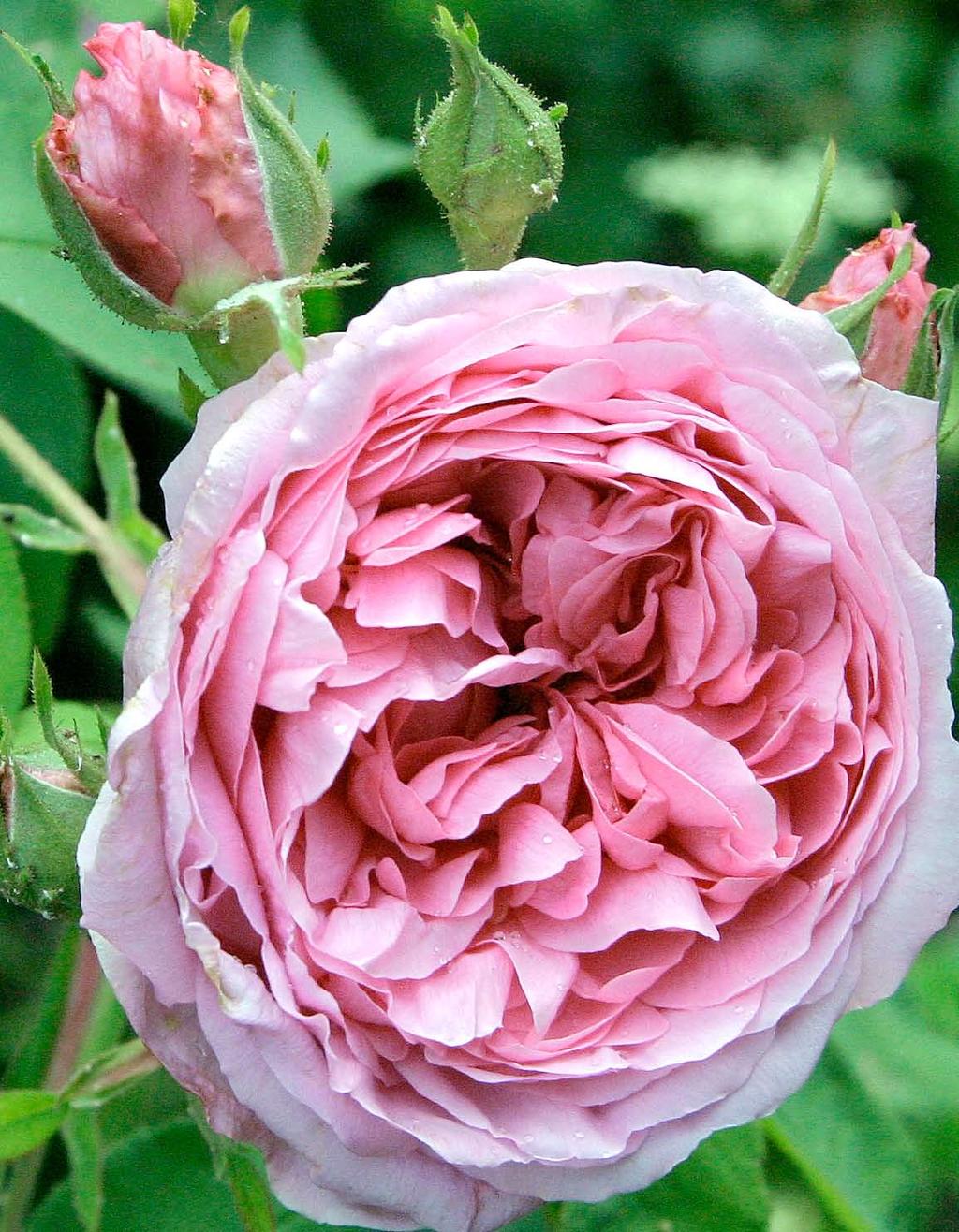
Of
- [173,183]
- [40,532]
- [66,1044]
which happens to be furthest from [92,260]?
[66,1044]

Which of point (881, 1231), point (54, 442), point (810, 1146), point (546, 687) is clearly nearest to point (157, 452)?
point (54, 442)

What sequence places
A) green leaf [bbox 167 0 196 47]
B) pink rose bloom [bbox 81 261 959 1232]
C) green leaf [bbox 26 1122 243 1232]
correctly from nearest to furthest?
pink rose bloom [bbox 81 261 959 1232]
green leaf [bbox 167 0 196 47]
green leaf [bbox 26 1122 243 1232]

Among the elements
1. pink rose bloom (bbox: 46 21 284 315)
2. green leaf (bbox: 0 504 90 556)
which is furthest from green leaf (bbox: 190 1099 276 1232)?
pink rose bloom (bbox: 46 21 284 315)

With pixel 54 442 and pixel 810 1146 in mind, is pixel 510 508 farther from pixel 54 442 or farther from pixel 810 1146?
pixel 810 1146

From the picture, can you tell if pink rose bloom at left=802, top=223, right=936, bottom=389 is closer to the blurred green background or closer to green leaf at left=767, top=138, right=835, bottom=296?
green leaf at left=767, top=138, right=835, bottom=296

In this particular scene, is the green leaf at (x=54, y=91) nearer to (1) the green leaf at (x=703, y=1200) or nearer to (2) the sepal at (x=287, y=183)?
(2) the sepal at (x=287, y=183)

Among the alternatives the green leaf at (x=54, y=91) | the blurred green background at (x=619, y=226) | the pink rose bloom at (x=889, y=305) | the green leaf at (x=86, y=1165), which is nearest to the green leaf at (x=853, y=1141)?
the blurred green background at (x=619, y=226)

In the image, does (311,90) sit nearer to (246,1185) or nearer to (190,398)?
(190,398)
